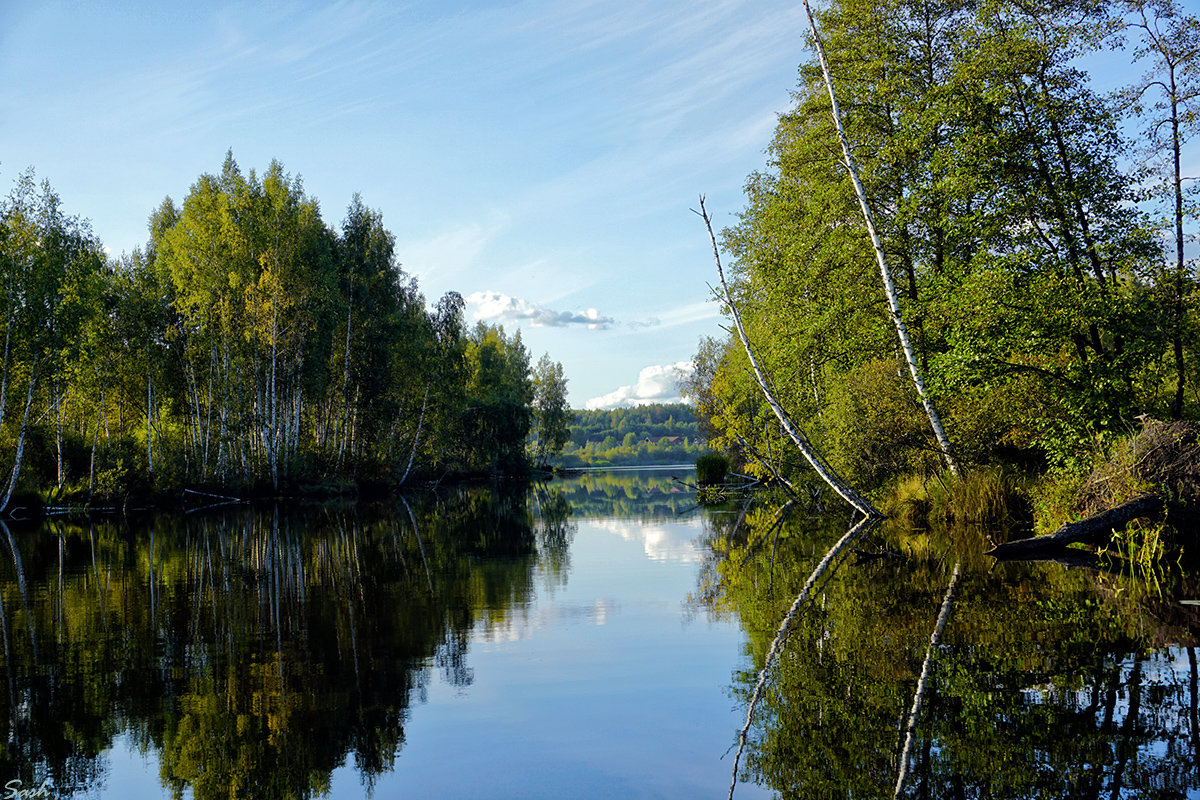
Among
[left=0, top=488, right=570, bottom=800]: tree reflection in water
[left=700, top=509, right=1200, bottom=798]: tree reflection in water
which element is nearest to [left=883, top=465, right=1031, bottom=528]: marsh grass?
[left=700, top=509, right=1200, bottom=798]: tree reflection in water

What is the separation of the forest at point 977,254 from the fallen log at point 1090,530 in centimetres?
130

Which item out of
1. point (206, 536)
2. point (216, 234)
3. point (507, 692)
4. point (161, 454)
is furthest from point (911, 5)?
point (161, 454)

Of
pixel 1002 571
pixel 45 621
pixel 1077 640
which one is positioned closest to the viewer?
pixel 1077 640

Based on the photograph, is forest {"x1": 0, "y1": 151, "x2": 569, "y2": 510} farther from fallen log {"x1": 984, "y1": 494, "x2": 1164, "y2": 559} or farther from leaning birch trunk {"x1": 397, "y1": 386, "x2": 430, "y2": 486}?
fallen log {"x1": 984, "y1": 494, "x2": 1164, "y2": 559}

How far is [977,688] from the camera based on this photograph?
6.44 meters

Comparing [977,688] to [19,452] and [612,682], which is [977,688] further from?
[19,452]

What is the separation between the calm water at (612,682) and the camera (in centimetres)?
526

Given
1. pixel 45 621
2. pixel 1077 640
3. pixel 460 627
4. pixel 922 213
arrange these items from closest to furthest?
pixel 1077 640, pixel 460 627, pixel 45 621, pixel 922 213

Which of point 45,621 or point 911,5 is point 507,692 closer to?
point 45,621

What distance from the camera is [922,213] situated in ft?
62.6

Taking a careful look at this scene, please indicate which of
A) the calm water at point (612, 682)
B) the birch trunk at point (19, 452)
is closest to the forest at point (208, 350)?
the birch trunk at point (19, 452)

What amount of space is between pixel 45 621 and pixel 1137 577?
15.0 m

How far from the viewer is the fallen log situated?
1298 centimetres

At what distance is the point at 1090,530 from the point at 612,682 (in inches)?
390
